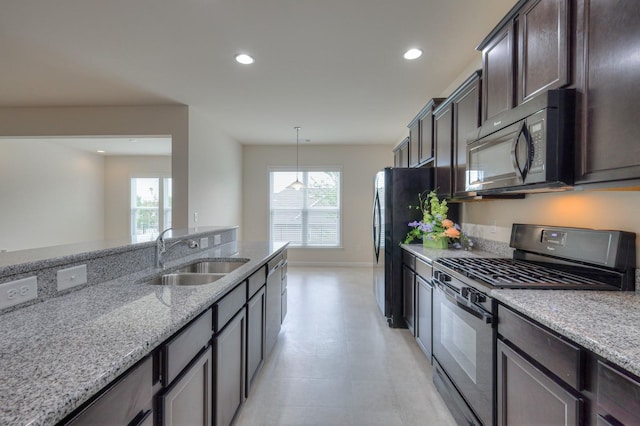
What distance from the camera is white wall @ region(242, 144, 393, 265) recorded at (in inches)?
244

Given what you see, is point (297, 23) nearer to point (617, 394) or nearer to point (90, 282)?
point (90, 282)

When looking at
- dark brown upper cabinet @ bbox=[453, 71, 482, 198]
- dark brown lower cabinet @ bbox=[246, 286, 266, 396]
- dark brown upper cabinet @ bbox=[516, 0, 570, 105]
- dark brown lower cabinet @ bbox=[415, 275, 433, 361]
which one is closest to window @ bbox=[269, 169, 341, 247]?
dark brown lower cabinet @ bbox=[415, 275, 433, 361]

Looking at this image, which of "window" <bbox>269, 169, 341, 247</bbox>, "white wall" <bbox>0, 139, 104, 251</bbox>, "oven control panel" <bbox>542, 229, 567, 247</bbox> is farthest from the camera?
"window" <bbox>269, 169, 341, 247</bbox>

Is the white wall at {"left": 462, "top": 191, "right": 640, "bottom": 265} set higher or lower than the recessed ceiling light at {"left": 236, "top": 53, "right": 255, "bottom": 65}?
lower

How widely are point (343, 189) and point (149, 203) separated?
15.7 ft

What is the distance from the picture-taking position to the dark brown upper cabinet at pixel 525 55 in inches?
52.8

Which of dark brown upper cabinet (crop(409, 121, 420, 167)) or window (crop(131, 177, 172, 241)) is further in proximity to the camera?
window (crop(131, 177, 172, 241))

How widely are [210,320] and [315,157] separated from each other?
525 centimetres

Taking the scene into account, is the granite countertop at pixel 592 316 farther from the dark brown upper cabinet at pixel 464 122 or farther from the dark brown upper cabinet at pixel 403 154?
the dark brown upper cabinet at pixel 403 154

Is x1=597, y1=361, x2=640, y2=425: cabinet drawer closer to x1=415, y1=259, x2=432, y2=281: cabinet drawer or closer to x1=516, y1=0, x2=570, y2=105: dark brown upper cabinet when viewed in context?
x1=516, y1=0, x2=570, y2=105: dark brown upper cabinet

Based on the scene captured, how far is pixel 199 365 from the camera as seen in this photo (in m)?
1.19

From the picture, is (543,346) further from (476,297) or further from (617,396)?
(476,297)

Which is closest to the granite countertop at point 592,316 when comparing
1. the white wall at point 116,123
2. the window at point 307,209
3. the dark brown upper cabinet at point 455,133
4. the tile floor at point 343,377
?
the tile floor at point 343,377

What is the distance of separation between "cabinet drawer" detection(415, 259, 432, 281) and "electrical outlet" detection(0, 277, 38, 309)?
7.42 feet
